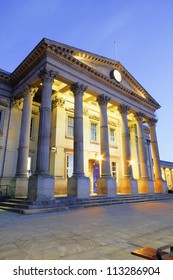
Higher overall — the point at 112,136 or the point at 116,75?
the point at 116,75

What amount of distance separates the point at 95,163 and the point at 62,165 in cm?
479

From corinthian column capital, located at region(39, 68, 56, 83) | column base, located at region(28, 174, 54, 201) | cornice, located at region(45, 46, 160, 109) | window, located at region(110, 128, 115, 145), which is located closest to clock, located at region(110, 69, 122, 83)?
cornice, located at region(45, 46, 160, 109)

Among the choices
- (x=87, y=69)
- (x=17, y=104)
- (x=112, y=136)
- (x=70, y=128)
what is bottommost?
(x=70, y=128)

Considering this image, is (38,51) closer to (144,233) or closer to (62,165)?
(62,165)

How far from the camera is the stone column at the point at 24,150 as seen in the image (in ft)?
41.5

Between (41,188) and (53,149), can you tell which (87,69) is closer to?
(53,149)

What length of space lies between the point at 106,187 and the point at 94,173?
5.52 metres

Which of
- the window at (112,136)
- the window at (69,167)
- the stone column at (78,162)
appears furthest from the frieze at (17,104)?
the window at (112,136)

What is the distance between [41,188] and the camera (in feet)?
32.9

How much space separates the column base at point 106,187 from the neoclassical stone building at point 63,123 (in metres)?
0.08

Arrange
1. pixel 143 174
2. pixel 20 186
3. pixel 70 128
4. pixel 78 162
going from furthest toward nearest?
pixel 143 174 → pixel 70 128 → pixel 78 162 → pixel 20 186

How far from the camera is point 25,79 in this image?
571 inches

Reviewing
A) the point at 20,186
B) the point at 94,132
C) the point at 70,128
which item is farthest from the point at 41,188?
the point at 94,132
